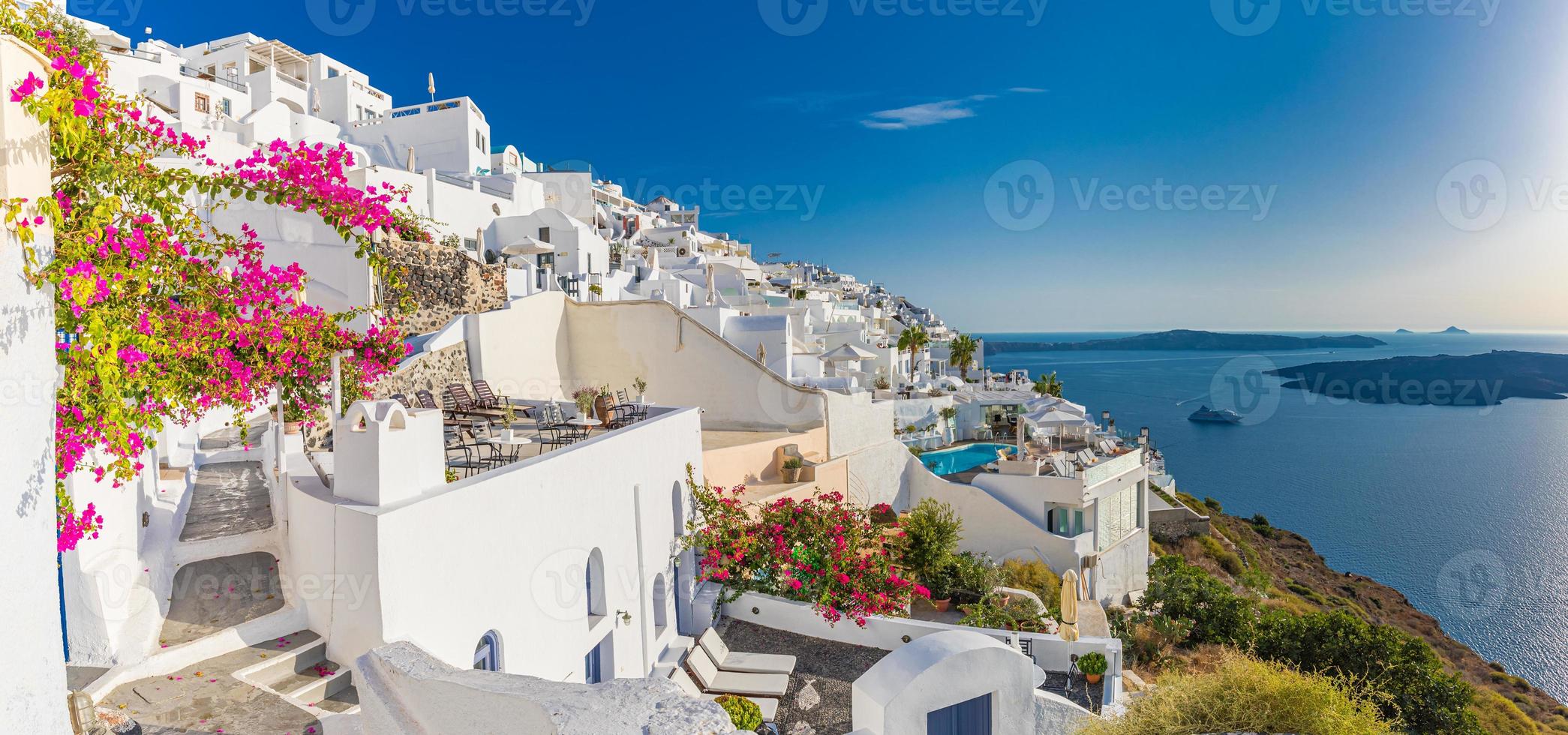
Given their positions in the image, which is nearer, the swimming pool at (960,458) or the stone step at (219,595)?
the stone step at (219,595)

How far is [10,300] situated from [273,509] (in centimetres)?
544

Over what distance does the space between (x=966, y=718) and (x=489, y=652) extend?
4.53 m

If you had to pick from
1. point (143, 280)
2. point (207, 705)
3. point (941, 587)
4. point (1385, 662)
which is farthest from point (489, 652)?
point (1385, 662)

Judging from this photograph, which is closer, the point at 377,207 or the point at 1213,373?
the point at 377,207

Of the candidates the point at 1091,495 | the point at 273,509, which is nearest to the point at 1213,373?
the point at 1091,495

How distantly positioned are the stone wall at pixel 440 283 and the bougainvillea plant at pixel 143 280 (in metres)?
12.5

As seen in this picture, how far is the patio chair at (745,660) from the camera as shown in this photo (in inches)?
384

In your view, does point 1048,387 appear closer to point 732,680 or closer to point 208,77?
point 732,680

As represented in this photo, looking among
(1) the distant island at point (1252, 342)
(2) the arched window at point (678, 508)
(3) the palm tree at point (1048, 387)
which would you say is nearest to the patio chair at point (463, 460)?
(2) the arched window at point (678, 508)

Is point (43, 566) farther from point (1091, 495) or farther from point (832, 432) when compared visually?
point (1091, 495)

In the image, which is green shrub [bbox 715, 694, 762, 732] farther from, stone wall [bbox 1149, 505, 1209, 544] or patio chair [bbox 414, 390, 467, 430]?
stone wall [bbox 1149, 505, 1209, 544]

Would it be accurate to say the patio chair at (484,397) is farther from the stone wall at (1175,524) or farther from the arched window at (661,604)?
the stone wall at (1175,524)

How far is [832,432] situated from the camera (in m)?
17.5

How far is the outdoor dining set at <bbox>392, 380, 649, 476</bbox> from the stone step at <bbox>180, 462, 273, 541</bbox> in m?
1.83
